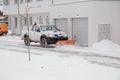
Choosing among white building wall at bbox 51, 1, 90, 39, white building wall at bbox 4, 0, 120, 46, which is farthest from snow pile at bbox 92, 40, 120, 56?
white building wall at bbox 51, 1, 90, 39

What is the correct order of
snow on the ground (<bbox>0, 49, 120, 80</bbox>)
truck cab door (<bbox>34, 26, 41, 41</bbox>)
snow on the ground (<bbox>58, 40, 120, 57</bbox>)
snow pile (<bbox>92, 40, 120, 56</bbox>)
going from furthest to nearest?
truck cab door (<bbox>34, 26, 41, 41</bbox>) → snow pile (<bbox>92, 40, 120, 56</bbox>) → snow on the ground (<bbox>58, 40, 120, 57</bbox>) → snow on the ground (<bbox>0, 49, 120, 80</bbox>)

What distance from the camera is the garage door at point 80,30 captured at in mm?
29156

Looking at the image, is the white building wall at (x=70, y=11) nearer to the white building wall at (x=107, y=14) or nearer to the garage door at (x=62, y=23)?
the garage door at (x=62, y=23)

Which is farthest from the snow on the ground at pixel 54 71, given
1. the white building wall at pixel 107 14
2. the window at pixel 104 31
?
the white building wall at pixel 107 14

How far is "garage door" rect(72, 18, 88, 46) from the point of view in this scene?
1148 inches

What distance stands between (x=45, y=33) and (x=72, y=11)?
420 centimetres

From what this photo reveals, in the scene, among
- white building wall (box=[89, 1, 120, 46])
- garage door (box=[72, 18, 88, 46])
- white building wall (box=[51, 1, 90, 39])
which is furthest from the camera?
garage door (box=[72, 18, 88, 46])

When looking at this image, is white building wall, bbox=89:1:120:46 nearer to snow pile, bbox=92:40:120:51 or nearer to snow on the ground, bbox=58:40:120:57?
snow pile, bbox=92:40:120:51

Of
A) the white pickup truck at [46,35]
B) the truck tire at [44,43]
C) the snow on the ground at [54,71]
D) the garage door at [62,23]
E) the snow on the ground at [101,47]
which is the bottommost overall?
the snow on the ground at [54,71]

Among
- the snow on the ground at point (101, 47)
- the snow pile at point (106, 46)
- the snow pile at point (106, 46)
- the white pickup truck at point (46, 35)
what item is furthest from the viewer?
the white pickup truck at point (46, 35)

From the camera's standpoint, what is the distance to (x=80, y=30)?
98.1 ft

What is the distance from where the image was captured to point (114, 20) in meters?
28.0

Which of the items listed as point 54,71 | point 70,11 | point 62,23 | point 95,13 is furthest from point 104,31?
point 54,71

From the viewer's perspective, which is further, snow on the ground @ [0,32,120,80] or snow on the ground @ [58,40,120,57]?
snow on the ground @ [58,40,120,57]
